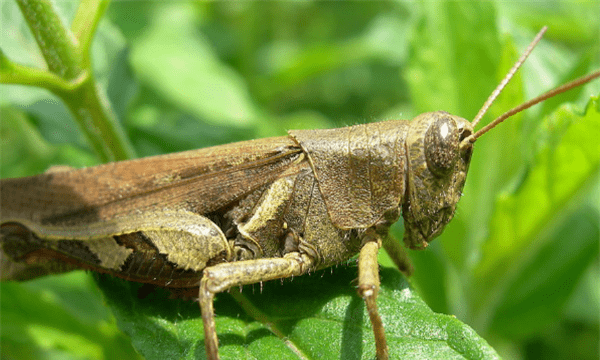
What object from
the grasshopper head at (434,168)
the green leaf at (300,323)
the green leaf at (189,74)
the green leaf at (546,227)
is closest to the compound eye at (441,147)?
the grasshopper head at (434,168)

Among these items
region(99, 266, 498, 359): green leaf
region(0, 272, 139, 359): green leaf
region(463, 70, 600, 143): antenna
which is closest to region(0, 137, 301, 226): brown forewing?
region(99, 266, 498, 359): green leaf

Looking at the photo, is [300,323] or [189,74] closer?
[300,323]

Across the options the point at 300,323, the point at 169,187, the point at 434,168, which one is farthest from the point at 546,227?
the point at 169,187

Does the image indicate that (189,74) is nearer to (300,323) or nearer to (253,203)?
(253,203)

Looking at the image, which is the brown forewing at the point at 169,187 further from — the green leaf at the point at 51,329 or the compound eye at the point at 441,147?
the green leaf at the point at 51,329

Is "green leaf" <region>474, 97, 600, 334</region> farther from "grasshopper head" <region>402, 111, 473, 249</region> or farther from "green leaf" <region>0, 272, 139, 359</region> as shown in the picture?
"green leaf" <region>0, 272, 139, 359</region>

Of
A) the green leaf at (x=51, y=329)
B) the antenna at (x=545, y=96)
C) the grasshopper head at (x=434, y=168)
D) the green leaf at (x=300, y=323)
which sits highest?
the antenna at (x=545, y=96)

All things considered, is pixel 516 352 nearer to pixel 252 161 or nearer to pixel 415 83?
pixel 415 83

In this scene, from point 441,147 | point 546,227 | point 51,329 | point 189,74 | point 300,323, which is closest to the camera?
point 300,323
